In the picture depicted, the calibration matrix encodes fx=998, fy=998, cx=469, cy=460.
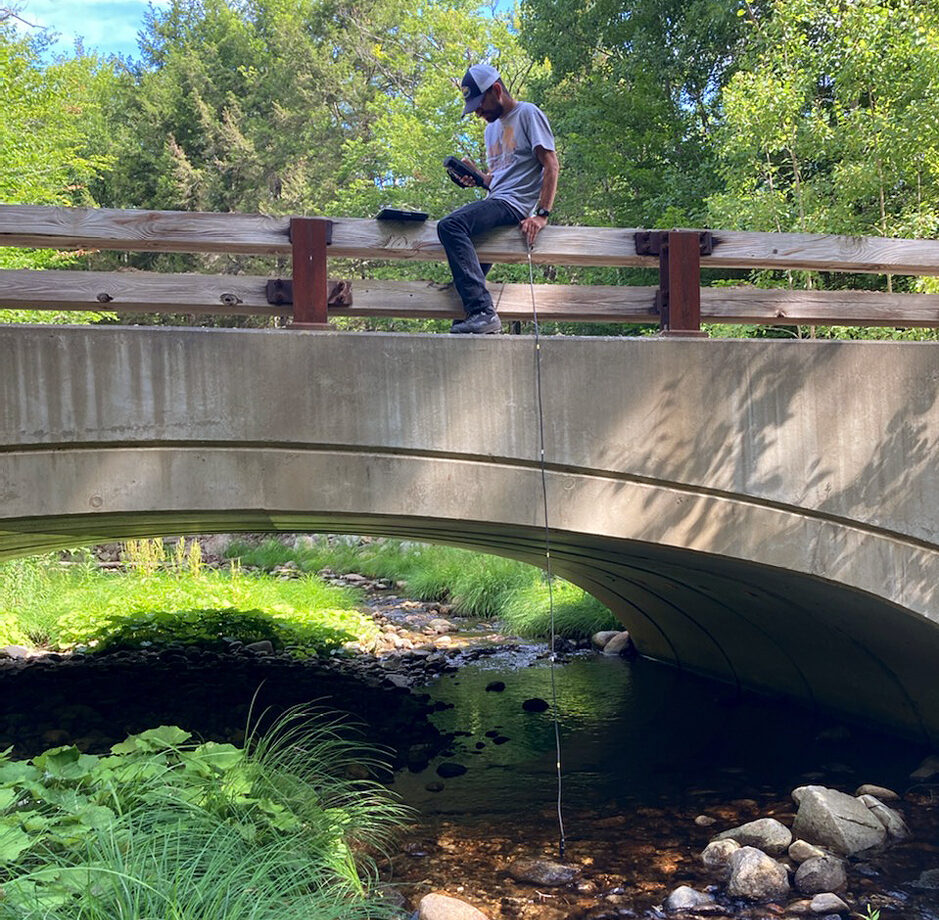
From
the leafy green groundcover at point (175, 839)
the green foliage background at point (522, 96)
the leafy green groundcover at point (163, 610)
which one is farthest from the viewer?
the green foliage background at point (522, 96)

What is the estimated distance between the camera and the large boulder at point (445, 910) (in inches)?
176

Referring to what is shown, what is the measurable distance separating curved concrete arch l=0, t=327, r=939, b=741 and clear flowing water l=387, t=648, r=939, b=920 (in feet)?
5.03

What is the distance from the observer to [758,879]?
197 inches

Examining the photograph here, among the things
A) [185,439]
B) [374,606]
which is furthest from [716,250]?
[374,606]

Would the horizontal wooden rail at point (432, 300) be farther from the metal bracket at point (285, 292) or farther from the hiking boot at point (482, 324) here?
the hiking boot at point (482, 324)

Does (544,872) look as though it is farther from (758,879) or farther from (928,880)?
→ (928,880)

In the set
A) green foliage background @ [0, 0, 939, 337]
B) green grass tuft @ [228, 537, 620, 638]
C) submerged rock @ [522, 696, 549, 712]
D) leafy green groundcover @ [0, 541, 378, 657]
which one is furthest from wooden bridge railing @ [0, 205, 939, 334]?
green grass tuft @ [228, 537, 620, 638]

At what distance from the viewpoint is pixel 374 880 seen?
491cm

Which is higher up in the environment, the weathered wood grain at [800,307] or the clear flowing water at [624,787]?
the weathered wood grain at [800,307]

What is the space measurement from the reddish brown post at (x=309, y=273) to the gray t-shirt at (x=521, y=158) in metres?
1.04

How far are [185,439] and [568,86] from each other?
68.6 ft

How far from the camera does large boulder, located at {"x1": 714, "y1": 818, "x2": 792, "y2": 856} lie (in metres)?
5.48

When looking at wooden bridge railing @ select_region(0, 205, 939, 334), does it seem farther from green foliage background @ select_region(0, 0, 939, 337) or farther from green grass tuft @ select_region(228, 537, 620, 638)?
green grass tuft @ select_region(228, 537, 620, 638)

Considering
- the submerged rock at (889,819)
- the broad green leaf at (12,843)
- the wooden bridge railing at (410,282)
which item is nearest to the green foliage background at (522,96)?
the wooden bridge railing at (410,282)
